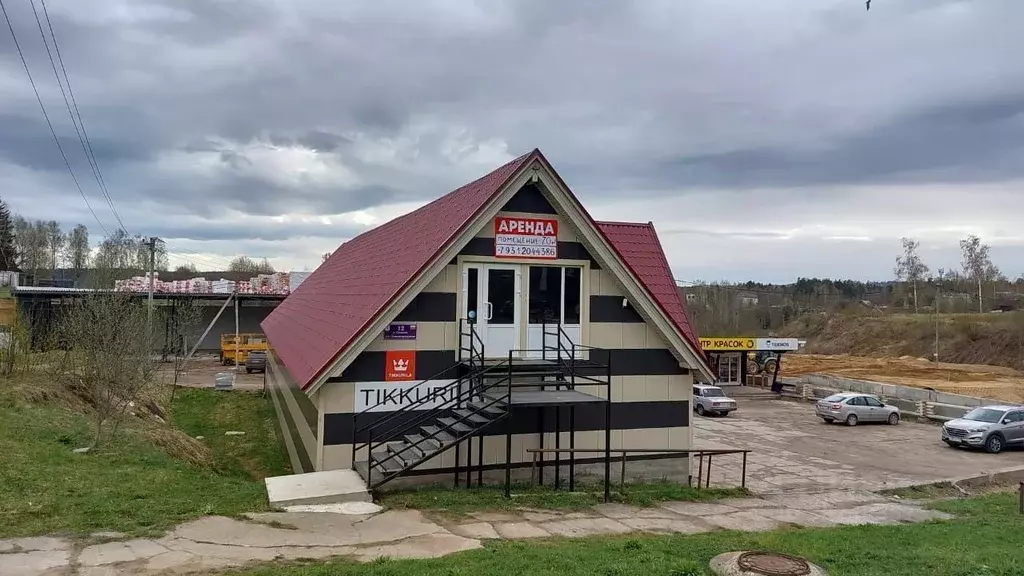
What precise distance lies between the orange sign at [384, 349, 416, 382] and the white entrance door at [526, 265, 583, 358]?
2.40 m

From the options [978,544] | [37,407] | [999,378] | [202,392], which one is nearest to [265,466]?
[37,407]

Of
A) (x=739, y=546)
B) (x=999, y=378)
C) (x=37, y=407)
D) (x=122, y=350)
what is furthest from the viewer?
(x=999, y=378)

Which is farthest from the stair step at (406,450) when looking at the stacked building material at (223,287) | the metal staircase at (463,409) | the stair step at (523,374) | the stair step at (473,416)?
the stacked building material at (223,287)

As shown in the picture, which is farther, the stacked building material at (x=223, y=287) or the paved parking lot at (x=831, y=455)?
the stacked building material at (x=223, y=287)

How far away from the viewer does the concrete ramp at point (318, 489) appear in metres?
9.91

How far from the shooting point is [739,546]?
8.60m

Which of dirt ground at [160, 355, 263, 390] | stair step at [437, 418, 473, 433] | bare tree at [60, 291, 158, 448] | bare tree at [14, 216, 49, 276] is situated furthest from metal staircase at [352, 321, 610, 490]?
bare tree at [14, 216, 49, 276]

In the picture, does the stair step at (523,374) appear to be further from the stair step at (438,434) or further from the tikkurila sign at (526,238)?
the tikkurila sign at (526,238)

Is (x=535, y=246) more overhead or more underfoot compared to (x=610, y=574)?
more overhead

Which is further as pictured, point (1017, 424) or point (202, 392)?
point (202, 392)

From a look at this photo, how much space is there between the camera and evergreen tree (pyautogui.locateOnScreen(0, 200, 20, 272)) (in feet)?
258

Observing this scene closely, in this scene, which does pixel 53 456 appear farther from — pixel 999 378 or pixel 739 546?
pixel 999 378

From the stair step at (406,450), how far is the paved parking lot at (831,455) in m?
8.95

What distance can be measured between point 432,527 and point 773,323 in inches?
3993
